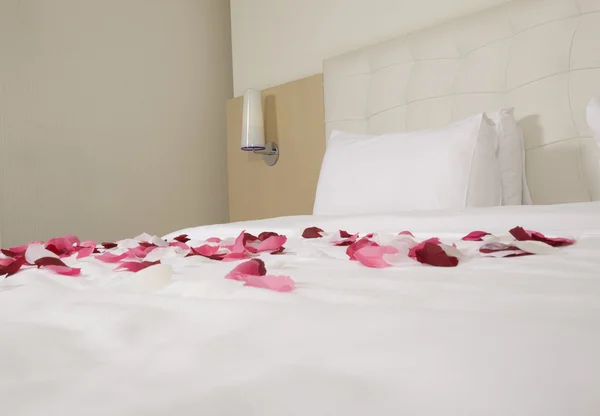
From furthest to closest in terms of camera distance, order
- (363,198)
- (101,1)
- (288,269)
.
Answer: (101,1) → (363,198) → (288,269)

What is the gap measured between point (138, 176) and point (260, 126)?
76 centimetres

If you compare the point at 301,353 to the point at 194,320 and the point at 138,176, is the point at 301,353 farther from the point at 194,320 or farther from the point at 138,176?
the point at 138,176

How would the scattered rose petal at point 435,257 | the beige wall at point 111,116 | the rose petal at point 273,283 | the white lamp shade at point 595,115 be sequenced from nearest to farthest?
the rose petal at point 273,283 < the scattered rose petal at point 435,257 < the white lamp shade at point 595,115 < the beige wall at point 111,116

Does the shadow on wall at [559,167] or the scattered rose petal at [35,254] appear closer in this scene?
the scattered rose petal at [35,254]

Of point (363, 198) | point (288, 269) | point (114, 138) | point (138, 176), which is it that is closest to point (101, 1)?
point (114, 138)

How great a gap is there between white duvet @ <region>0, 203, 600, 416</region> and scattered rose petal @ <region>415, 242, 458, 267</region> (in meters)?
0.07

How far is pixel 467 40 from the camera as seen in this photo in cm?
211

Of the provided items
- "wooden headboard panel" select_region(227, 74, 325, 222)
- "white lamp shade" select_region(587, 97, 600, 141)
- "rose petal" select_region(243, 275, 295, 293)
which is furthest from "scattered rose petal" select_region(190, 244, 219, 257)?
"wooden headboard panel" select_region(227, 74, 325, 222)

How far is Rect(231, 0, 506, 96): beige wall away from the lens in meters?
2.44

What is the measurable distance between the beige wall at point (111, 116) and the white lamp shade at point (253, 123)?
1.67 feet

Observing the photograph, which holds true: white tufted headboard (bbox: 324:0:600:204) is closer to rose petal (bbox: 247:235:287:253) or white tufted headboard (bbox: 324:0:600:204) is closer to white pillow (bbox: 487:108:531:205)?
white pillow (bbox: 487:108:531:205)

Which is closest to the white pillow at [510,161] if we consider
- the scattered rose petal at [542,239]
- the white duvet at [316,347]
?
the scattered rose petal at [542,239]

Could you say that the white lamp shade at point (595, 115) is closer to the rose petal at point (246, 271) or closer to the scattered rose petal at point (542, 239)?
the scattered rose petal at point (542, 239)

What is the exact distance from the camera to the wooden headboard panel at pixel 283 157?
8.94ft
